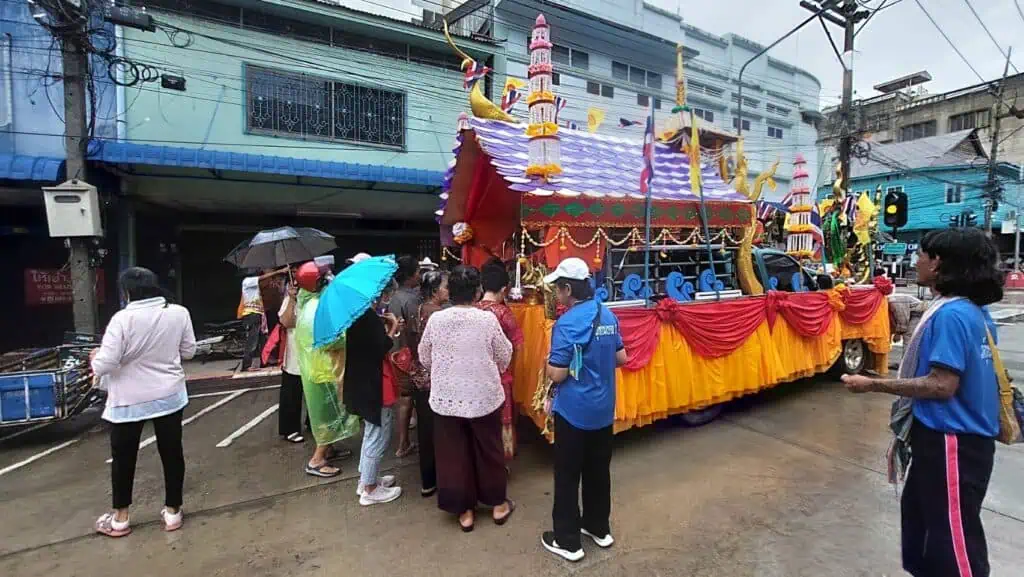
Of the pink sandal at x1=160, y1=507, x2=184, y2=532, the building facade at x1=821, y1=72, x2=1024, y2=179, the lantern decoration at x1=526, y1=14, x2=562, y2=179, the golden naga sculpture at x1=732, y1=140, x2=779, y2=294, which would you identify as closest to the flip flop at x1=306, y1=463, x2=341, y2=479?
the pink sandal at x1=160, y1=507, x2=184, y2=532

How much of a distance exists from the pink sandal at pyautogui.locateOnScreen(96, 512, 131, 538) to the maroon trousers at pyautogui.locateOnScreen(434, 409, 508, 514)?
1904mm

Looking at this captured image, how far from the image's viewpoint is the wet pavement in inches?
109

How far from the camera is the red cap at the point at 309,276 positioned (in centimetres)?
399

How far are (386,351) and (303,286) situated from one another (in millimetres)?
1191

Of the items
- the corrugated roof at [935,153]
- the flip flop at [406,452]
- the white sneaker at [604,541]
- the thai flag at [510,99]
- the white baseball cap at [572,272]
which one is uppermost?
the corrugated roof at [935,153]

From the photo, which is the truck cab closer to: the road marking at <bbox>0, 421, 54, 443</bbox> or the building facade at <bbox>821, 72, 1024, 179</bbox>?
the road marking at <bbox>0, 421, 54, 443</bbox>

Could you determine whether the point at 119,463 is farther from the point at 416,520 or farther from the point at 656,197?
the point at 656,197

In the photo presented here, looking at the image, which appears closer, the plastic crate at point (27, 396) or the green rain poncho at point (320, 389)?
the green rain poncho at point (320, 389)

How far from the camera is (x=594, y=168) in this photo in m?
5.36

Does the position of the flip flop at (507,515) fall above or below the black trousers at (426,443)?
below

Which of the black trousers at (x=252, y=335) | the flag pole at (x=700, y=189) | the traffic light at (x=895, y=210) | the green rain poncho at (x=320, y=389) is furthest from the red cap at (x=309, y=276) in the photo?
the traffic light at (x=895, y=210)

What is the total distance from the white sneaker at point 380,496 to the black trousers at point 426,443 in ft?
0.65

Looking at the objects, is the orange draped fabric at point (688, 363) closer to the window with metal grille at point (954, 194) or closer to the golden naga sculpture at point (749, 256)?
the golden naga sculpture at point (749, 256)

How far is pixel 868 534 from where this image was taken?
302cm
